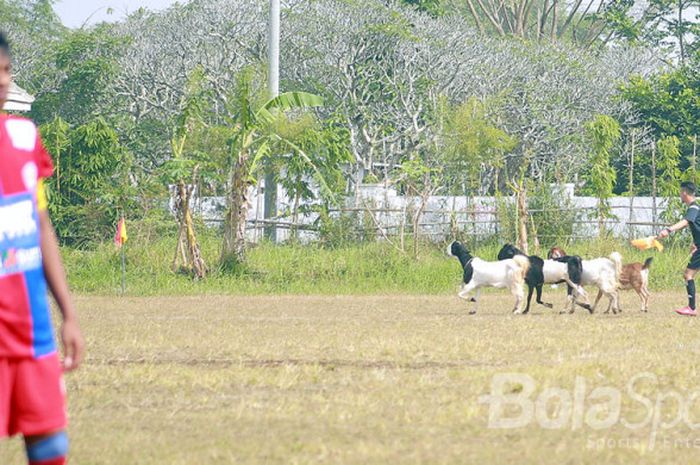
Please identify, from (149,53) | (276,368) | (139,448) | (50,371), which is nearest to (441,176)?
(149,53)

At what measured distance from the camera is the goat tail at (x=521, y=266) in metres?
18.6

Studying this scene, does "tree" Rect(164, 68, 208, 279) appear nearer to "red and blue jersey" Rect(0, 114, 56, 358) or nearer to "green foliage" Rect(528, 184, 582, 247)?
"green foliage" Rect(528, 184, 582, 247)

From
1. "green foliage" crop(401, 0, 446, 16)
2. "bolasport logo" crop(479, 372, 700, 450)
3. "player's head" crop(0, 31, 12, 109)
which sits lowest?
"bolasport logo" crop(479, 372, 700, 450)

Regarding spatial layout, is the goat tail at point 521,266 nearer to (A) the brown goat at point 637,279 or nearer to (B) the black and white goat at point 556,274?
(B) the black and white goat at point 556,274

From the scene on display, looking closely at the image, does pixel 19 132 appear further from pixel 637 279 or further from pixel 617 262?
pixel 637 279

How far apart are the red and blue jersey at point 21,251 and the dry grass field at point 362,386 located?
2.53 metres

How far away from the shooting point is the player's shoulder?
15.8ft

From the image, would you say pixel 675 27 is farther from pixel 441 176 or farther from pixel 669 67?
pixel 441 176

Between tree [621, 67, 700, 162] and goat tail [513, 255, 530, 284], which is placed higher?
tree [621, 67, 700, 162]

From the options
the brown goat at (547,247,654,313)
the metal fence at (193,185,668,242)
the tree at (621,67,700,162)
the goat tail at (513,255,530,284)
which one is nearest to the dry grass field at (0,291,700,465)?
the goat tail at (513,255,530,284)

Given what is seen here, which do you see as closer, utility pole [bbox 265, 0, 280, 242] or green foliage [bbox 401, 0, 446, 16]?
utility pole [bbox 265, 0, 280, 242]

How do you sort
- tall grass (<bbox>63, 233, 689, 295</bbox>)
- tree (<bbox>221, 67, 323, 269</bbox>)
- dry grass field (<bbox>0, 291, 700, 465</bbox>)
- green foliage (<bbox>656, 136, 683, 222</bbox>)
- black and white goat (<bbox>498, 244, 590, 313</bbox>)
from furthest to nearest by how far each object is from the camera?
green foliage (<bbox>656, 136, 683, 222</bbox>) < tree (<bbox>221, 67, 323, 269</bbox>) < tall grass (<bbox>63, 233, 689, 295</bbox>) < black and white goat (<bbox>498, 244, 590, 313</bbox>) < dry grass field (<bbox>0, 291, 700, 465</bbox>)

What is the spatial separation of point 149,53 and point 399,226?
21.9 metres

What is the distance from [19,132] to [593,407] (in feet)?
17.2
